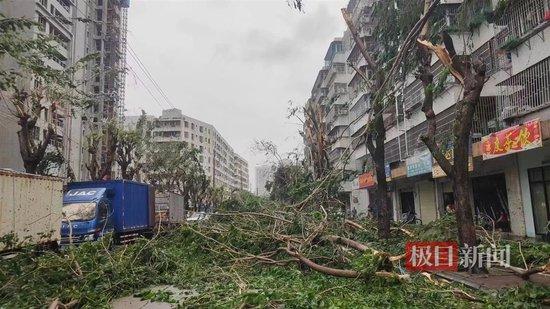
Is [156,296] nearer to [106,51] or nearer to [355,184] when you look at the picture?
[355,184]

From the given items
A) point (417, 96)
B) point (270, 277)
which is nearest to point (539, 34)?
point (417, 96)

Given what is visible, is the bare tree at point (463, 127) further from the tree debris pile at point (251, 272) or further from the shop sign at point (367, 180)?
the shop sign at point (367, 180)

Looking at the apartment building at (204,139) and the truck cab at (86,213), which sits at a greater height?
the apartment building at (204,139)

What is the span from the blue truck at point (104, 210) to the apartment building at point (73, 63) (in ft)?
27.8

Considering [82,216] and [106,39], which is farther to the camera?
[106,39]

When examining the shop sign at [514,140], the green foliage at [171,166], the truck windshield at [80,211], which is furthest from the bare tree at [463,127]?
the green foliage at [171,166]

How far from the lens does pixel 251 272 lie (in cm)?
991

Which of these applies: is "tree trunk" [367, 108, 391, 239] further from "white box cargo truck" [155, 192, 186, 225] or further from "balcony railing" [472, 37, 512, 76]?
"white box cargo truck" [155, 192, 186, 225]

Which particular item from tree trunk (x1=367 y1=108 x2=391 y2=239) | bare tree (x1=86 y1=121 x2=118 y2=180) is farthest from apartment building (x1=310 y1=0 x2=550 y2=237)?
bare tree (x1=86 y1=121 x2=118 y2=180)

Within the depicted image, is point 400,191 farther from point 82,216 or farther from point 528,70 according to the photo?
point 82,216

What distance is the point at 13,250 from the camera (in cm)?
1086

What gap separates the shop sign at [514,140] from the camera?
530 inches

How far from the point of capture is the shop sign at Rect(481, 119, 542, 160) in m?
13.5

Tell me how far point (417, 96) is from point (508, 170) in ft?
28.8
